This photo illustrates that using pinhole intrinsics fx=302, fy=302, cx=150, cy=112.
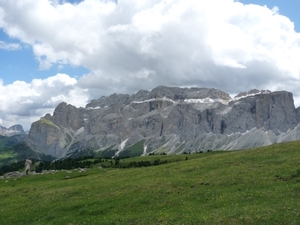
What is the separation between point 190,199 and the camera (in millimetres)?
36062

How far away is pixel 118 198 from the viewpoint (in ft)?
134

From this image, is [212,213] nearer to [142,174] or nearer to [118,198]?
[118,198]

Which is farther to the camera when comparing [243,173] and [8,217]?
[243,173]

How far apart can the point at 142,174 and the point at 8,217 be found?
81.2 ft

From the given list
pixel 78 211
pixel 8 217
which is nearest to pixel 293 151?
pixel 78 211

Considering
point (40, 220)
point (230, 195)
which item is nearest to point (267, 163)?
point (230, 195)

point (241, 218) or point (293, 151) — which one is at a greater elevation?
point (293, 151)

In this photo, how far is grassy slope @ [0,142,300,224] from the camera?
28.6 m

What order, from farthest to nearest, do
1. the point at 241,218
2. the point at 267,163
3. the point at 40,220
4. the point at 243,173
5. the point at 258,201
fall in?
the point at 267,163 → the point at 243,173 → the point at 40,220 → the point at 258,201 → the point at 241,218

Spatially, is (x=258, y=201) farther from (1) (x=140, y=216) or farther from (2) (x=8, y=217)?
(2) (x=8, y=217)

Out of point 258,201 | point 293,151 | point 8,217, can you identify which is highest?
point 293,151

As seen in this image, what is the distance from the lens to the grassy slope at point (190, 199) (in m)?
28.6

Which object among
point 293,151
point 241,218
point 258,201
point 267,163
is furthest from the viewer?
point 293,151

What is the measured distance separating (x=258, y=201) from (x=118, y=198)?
18.4 m
